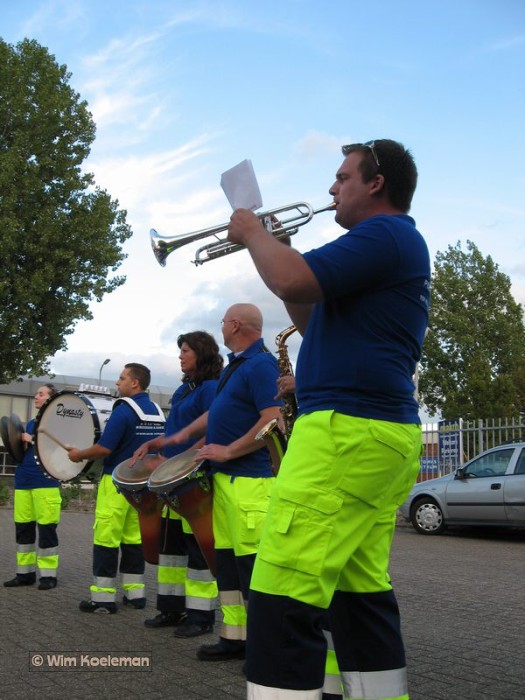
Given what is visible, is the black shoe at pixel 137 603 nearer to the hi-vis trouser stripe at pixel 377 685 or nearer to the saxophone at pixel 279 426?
the saxophone at pixel 279 426

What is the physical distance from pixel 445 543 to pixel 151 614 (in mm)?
7960

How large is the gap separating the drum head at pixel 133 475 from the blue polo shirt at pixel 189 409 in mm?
219

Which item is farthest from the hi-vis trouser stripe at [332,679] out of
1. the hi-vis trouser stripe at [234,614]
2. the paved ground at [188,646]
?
the hi-vis trouser stripe at [234,614]

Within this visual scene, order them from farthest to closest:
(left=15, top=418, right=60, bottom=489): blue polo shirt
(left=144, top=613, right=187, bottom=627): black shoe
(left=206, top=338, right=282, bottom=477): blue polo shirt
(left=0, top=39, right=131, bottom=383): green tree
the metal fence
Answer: (left=0, top=39, right=131, bottom=383): green tree → the metal fence → (left=15, top=418, right=60, bottom=489): blue polo shirt → (left=144, top=613, right=187, bottom=627): black shoe → (left=206, top=338, right=282, bottom=477): blue polo shirt

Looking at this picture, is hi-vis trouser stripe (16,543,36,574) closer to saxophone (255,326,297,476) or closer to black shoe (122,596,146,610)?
black shoe (122,596,146,610)

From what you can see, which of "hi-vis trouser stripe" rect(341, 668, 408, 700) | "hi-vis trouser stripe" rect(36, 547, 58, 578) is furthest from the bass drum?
"hi-vis trouser stripe" rect(341, 668, 408, 700)

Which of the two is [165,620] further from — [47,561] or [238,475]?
[47,561]

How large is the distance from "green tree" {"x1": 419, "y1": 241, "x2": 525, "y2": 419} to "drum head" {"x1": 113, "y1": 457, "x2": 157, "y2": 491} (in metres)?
35.9

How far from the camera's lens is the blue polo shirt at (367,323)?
2558 mm

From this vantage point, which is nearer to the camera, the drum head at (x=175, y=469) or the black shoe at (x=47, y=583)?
the drum head at (x=175, y=469)

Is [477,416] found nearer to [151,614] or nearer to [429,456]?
[429,456]

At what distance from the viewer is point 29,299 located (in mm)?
25016

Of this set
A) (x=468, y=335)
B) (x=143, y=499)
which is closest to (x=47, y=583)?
(x=143, y=499)

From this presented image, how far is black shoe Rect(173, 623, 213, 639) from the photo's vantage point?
5770 mm
